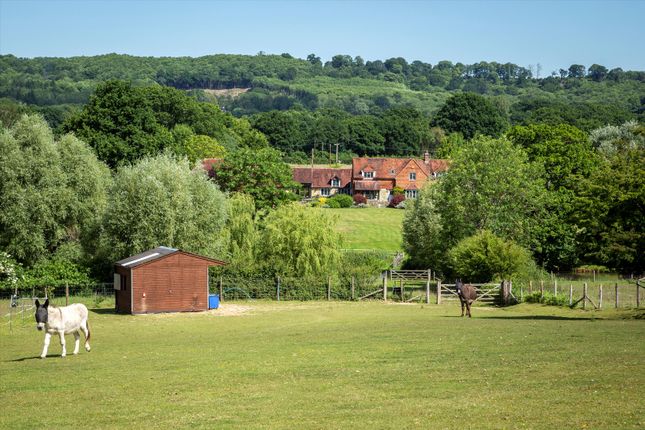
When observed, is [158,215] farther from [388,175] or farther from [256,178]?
[388,175]

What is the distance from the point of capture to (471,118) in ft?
614

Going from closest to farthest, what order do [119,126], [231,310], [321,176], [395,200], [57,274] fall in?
[231,310] < [57,274] < [119,126] < [395,200] < [321,176]

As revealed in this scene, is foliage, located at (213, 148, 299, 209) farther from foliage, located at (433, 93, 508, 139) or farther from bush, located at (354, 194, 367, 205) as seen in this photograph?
foliage, located at (433, 93, 508, 139)

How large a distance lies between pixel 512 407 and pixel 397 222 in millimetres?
91262

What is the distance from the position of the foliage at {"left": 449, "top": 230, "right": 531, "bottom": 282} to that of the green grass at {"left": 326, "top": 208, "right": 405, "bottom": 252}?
1187 inches

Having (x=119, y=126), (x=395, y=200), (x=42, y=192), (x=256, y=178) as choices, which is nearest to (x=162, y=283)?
(x=42, y=192)

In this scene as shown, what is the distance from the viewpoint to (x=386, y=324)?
117ft

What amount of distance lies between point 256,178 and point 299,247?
16944 mm

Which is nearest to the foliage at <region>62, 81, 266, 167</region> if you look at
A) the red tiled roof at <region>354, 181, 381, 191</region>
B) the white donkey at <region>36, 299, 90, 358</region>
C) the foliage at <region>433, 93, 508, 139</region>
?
the white donkey at <region>36, 299, 90, 358</region>

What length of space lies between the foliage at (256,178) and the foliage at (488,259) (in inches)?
802

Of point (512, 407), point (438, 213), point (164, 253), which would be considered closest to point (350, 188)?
point (438, 213)

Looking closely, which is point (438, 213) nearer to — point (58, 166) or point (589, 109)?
point (58, 166)

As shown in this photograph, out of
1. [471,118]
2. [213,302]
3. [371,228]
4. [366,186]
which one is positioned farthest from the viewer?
[471,118]

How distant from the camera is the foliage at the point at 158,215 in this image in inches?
2192
